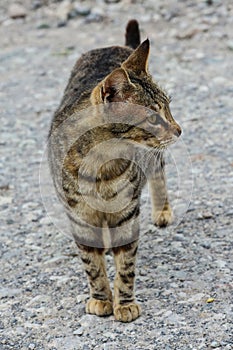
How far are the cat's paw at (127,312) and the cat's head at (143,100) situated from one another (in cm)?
101

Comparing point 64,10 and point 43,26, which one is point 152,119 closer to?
point 43,26

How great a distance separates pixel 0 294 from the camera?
4.95 m

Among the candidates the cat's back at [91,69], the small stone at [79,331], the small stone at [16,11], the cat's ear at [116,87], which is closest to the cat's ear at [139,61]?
the cat's ear at [116,87]

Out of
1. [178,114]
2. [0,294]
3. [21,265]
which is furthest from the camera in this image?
[178,114]

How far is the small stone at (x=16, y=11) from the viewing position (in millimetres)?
11711

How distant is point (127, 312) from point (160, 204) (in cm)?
143

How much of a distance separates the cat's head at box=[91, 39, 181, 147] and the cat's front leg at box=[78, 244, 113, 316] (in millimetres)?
826

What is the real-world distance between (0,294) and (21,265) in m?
0.42

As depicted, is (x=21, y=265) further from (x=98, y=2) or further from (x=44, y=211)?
(x=98, y=2)

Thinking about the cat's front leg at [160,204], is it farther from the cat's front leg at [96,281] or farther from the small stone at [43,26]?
the small stone at [43,26]

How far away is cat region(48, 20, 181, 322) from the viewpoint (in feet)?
13.7

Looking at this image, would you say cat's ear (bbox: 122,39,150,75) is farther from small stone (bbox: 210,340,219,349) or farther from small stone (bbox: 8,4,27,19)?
small stone (bbox: 8,4,27,19)

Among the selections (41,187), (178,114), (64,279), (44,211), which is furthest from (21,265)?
(178,114)

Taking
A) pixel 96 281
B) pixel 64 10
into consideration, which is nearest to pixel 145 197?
pixel 96 281
